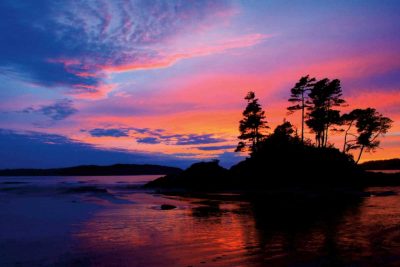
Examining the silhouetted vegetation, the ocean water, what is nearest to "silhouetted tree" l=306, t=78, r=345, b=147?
the silhouetted vegetation

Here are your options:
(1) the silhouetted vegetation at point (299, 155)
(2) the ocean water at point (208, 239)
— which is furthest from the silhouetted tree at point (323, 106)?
(2) the ocean water at point (208, 239)

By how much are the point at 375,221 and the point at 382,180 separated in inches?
1843

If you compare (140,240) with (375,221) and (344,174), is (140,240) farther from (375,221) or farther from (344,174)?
(344,174)

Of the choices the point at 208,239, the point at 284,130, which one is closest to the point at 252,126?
the point at 284,130

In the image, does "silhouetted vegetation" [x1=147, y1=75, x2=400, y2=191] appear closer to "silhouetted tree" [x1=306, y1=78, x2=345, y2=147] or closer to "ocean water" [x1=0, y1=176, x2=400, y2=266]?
"silhouetted tree" [x1=306, y1=78, x2=345, y2=147]

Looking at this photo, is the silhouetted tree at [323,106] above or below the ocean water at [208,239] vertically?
above

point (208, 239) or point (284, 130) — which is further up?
point (284, 130)

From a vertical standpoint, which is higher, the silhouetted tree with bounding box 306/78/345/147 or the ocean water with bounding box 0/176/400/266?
the silhouetted tree with bounding box 306/78/345/147

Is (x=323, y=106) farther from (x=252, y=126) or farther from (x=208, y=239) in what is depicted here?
(x=208, y=239)

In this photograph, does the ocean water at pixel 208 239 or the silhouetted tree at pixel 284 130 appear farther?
the silhouetted tree at pixel 284 130

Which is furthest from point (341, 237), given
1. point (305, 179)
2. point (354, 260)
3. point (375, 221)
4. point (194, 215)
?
point (305, 179)

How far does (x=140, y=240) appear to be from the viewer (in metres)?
17.0

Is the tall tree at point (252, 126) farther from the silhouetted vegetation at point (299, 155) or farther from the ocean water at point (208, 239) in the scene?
the ocean water at point (208, 239)

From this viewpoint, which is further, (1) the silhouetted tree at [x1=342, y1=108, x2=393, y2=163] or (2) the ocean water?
(1) the silhouetted tree at [x1=342, y1=108, x2=393, y2=163]
